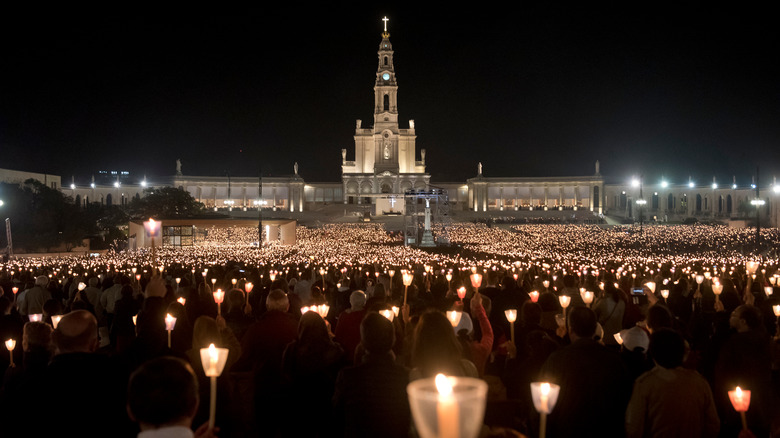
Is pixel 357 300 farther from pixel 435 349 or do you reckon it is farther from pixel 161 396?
pixel 161 396

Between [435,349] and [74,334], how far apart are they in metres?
2.32

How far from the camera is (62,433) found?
11.8 feet

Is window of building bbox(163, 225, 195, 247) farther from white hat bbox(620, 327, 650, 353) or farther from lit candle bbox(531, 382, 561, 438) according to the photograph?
lit candle bbox(531, 382, 561, 438)

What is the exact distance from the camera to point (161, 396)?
9.96 feet

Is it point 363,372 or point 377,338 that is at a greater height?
point 377,338

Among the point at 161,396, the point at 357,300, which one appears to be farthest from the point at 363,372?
the point at 357,300

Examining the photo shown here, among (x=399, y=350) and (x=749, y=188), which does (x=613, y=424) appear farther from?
(x=749, y=188)

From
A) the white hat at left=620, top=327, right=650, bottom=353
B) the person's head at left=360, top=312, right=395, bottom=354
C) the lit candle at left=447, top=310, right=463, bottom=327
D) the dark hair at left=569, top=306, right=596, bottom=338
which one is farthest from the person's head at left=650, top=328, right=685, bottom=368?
the lit candle at left=447, top=310, right=463, bottom=327

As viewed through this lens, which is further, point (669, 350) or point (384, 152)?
point (384, 152)

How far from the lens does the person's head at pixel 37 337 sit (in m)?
4.89

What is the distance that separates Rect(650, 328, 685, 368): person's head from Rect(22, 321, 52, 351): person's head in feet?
14.0

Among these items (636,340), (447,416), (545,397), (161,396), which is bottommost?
(636,340)

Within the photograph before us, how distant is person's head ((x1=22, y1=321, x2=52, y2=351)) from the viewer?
4.89 meters

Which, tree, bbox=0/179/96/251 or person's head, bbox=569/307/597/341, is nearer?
person's head, bbox=569/307/597/341
